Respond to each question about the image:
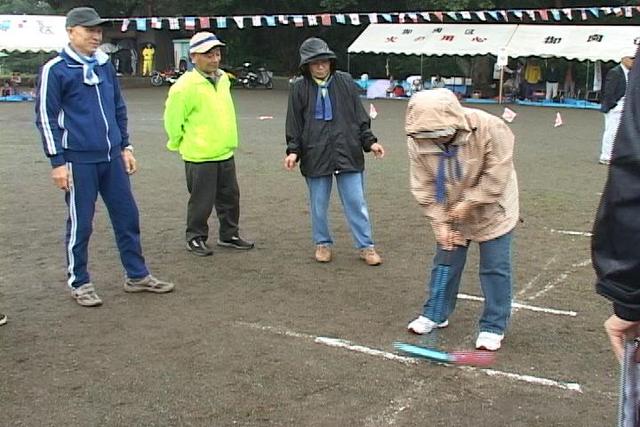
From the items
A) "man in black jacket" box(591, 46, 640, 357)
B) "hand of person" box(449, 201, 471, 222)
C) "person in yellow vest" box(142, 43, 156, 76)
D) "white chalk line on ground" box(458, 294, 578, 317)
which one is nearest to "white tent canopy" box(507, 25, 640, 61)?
"white chalk line on ground" box(458, 294, 578, 317)

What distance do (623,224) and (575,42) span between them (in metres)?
22.5

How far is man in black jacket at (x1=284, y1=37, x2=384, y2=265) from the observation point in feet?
19.8

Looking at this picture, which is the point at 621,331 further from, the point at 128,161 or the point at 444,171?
Answer: the point at 128,161

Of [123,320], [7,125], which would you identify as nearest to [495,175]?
[123,320]

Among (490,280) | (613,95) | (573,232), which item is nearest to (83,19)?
(490,280)

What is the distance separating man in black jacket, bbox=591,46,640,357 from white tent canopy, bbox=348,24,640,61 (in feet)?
69.9

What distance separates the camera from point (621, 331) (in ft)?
6.20

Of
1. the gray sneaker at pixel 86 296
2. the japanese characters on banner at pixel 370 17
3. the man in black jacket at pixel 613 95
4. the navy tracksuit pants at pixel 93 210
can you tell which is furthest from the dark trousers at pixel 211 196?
the japanese characters on banner at pixel 370 17

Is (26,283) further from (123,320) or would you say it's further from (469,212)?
(469,212)

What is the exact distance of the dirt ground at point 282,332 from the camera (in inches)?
146

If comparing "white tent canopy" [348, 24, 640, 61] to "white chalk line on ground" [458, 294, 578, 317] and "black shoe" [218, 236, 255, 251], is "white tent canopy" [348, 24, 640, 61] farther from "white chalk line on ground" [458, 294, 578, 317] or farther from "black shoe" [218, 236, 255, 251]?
"white chalk line on ground" [458, 294, 578, 317]

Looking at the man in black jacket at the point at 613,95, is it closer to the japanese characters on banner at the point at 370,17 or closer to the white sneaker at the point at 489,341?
the white sneaker at the point at 489,341

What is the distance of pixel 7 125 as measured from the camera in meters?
17.9

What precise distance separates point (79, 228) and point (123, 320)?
70cm
